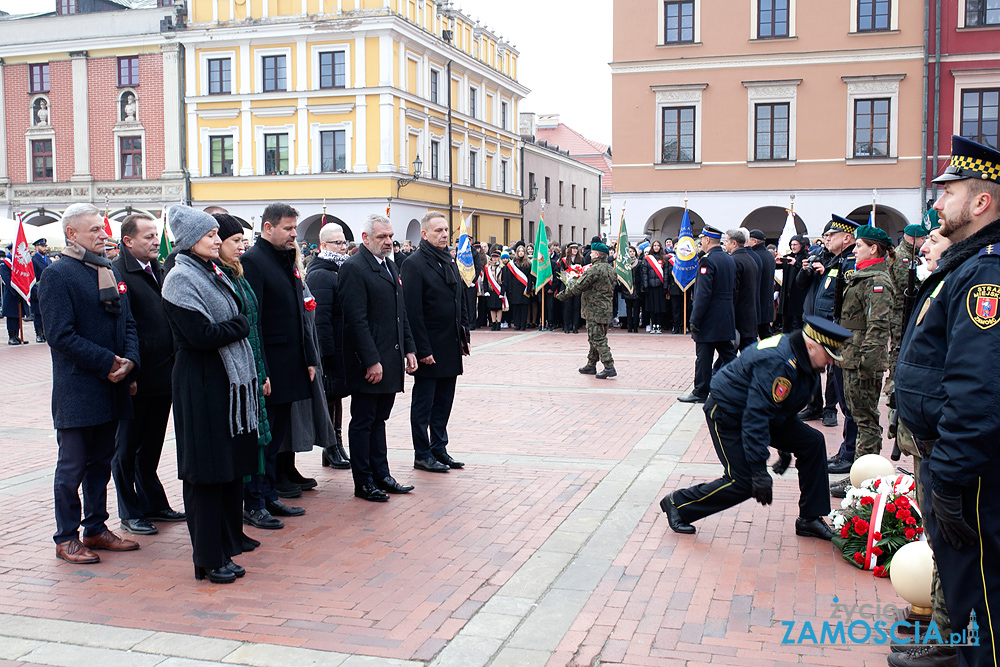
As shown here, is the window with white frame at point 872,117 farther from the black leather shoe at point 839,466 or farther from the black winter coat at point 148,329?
the black winter coat at point 148,329

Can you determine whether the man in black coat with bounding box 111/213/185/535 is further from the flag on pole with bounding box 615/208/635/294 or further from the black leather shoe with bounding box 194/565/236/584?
the flag on pole with bounding box 615/208/635/294

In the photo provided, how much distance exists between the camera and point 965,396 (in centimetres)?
310

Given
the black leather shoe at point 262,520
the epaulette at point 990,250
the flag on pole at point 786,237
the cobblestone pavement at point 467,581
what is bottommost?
the cobblestone pavement at point 467,581

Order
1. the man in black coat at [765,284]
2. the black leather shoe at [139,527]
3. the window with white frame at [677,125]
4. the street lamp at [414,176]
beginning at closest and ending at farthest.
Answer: the black leather shoe at [139,527], the man in black coat at [765,284], the window with white frame at [677,125], the street lamp at [414,176]

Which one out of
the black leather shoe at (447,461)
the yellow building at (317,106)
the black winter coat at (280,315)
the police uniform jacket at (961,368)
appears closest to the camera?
the police uniform jacket at (961,368)

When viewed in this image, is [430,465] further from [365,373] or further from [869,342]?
[869,342]

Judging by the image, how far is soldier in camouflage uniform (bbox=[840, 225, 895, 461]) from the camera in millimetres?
6777

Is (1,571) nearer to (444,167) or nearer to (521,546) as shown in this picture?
(521,546)

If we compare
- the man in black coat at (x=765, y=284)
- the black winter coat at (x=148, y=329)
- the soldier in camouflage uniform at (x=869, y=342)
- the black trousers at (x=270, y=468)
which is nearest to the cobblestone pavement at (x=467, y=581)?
the black trousers at (x=270, y=468)

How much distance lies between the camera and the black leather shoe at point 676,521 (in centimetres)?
591

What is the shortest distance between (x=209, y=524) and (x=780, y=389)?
3370 mm

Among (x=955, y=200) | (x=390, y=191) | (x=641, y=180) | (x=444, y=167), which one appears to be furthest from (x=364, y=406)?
(x=444, y=167)

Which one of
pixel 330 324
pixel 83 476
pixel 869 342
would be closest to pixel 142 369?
pixel 83 476

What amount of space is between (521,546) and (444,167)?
132 ft
